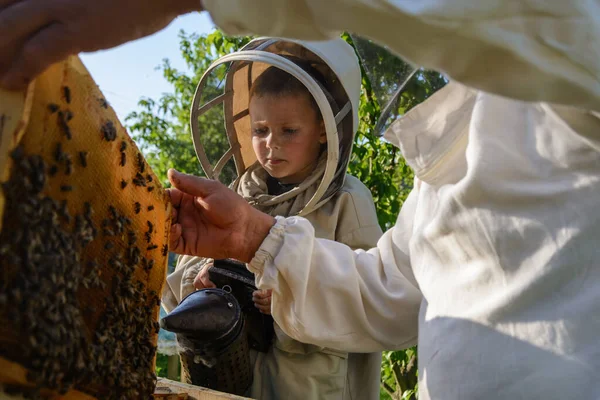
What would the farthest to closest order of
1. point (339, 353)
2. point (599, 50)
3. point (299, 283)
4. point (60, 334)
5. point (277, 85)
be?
point (277, 85) < point (339, 353) < point (299, 283) < point (60, 334) < point (599, 50)

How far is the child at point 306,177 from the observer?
10.1ft

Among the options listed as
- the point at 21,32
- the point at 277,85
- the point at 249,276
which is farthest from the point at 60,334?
the point at 277,85

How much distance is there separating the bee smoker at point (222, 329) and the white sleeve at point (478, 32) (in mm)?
1654

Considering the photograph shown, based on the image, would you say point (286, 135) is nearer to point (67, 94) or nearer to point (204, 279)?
point (204, 279)

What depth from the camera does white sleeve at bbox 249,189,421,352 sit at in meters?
2.32

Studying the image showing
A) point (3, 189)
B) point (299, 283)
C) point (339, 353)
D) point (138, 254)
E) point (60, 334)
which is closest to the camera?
point (3, 189)

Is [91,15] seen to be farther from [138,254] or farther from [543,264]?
[543,264]

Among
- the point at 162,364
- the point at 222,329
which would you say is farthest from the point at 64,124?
the point at 162,364

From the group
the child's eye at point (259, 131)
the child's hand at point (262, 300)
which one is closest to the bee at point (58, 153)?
the child's hand at point (262, 300)

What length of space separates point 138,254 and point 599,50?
123 centimetres

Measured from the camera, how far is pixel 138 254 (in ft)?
5.94

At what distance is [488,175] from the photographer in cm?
164

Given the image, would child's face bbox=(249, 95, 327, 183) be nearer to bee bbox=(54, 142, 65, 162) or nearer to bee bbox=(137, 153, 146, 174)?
bee bbox=(137, 153, 146, 174)

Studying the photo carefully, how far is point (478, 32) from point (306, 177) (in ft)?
7.50
